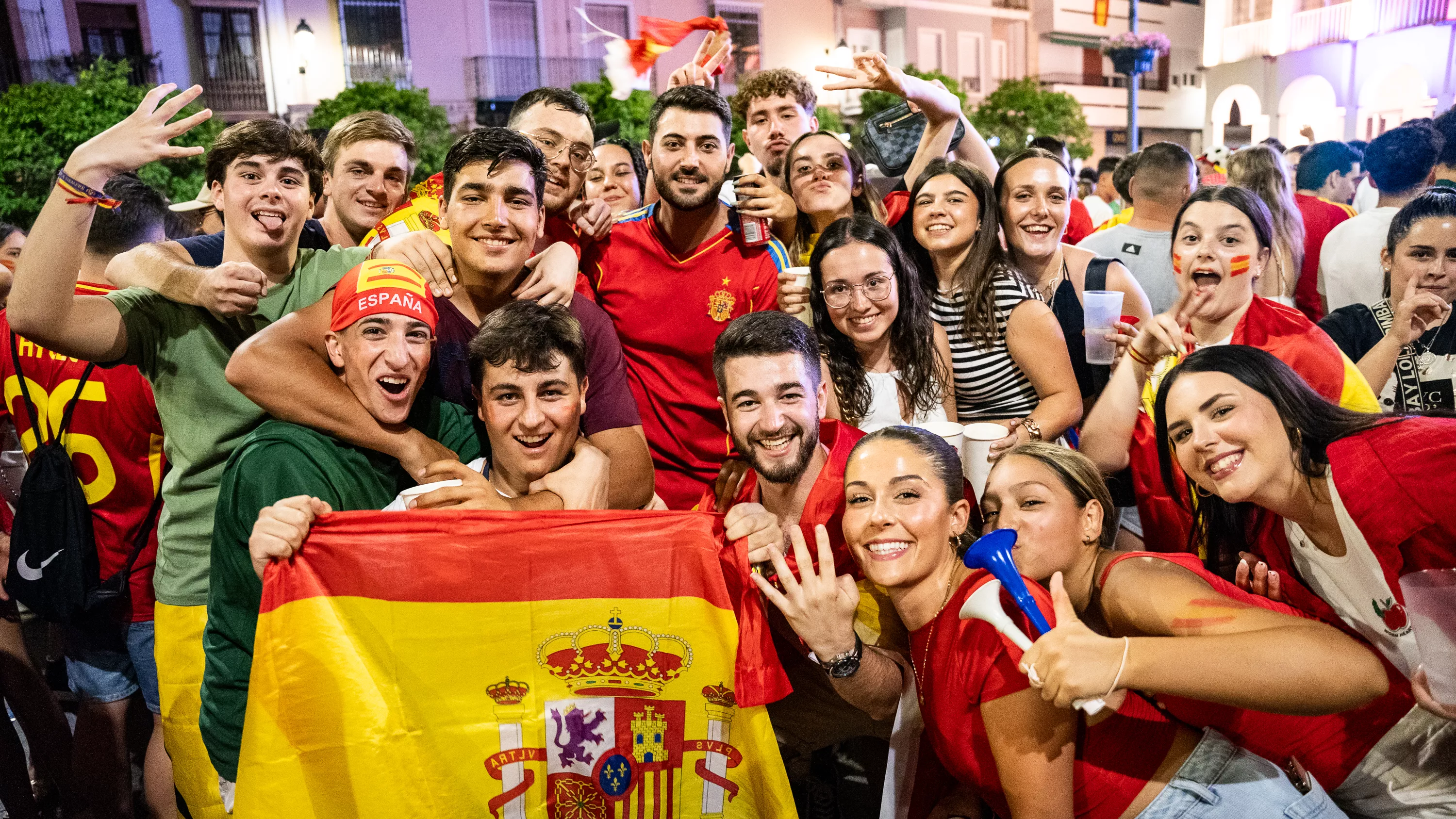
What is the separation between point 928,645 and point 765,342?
1074 millimetres

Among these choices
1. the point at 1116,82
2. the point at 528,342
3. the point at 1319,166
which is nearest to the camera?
the point at 528,342

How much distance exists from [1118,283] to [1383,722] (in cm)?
204

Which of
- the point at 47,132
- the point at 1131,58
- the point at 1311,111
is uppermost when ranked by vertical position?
the point at 1311,111

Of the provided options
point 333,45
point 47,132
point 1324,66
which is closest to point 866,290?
point 47,132

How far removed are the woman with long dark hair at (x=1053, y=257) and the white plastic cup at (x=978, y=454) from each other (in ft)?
2.99

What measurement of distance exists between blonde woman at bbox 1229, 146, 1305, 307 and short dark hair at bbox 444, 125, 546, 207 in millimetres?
3462

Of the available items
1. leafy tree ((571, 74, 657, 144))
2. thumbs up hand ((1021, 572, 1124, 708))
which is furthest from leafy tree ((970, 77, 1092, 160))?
thumbs up hand ((1021, 572, 1124, 708))

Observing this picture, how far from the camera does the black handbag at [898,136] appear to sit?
4.56 m

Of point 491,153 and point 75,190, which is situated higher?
point 491,153

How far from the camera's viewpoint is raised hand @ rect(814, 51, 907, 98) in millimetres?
4199

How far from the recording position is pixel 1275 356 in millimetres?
3029

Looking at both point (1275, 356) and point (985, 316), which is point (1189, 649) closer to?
point (1275, 356)

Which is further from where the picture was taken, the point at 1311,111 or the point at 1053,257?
the point at 1311,111

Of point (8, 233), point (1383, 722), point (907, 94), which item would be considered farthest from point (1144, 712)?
point (8, 233)
